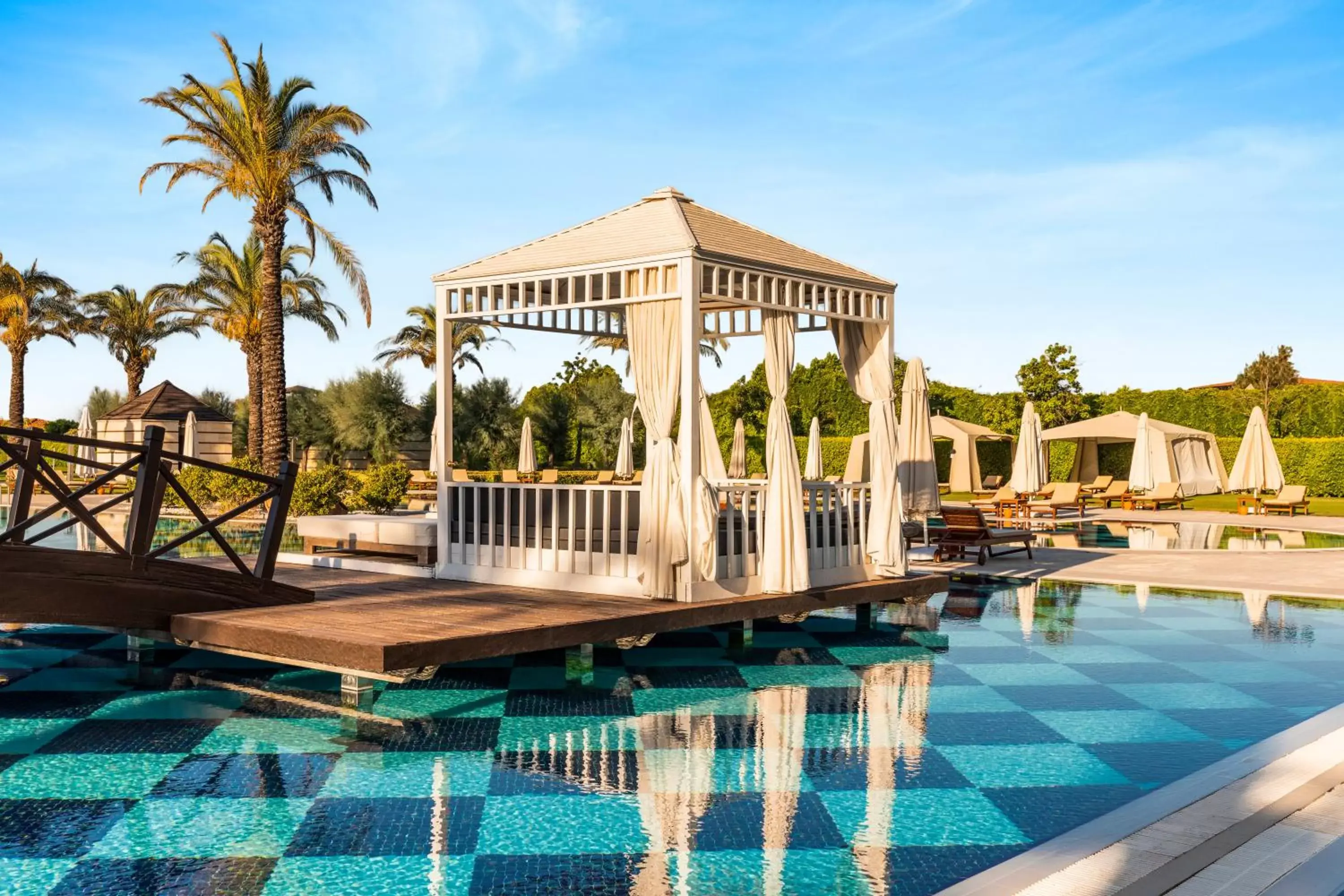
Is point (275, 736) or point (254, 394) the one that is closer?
point (275, 736)

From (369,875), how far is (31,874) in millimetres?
1181

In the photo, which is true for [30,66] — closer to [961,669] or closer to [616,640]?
[616,640]

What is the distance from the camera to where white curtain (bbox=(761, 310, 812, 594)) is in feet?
25.9

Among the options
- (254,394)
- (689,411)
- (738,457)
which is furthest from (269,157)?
(689,411)

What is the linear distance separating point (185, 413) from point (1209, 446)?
95.5 ft

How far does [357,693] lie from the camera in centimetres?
608

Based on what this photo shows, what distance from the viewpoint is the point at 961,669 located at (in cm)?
774

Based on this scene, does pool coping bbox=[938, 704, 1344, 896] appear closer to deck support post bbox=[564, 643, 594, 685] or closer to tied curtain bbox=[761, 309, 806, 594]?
tied curtain bbox=[761, 309, 806, 594]

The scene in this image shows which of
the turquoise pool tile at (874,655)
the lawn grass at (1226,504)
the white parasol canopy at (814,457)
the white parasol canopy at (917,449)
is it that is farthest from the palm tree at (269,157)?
the lawn grass at (1226,504)

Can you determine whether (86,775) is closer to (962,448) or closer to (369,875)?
(369,875)

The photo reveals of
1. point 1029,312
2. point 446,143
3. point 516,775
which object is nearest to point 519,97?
point 446,143

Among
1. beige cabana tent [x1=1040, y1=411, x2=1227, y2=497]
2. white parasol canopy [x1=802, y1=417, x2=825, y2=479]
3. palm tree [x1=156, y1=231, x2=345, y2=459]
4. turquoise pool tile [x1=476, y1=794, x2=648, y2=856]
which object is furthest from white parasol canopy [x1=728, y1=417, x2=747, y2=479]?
palm tree [x1=156, y1=231, x2=345, y2=459]

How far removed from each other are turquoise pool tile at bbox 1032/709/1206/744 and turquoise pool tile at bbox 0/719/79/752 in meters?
5.50

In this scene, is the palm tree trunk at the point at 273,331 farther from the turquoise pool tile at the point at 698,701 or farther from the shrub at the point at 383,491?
the turquoise pool tile at the point at 698,701
